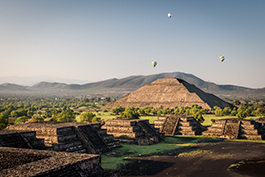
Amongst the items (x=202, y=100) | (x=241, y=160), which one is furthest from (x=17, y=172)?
(x=202, y=100)

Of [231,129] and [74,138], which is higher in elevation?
[74,138]

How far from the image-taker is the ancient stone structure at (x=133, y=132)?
138 ft

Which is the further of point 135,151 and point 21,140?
point 135,151

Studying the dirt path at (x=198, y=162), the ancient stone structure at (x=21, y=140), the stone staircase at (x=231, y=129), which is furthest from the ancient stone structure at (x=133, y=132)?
the ancient stone structure at (x=21, y=140)

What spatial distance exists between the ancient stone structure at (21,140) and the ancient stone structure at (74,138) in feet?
6.43

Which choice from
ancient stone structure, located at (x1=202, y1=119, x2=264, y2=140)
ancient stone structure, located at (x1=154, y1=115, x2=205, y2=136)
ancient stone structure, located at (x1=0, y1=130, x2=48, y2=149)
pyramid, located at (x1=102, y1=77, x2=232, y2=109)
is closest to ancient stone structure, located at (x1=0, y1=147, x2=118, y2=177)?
ancient stone structure, located at (x1=0, y1=130, x2=48, y2=149)

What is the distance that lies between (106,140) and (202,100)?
108806 millimetres

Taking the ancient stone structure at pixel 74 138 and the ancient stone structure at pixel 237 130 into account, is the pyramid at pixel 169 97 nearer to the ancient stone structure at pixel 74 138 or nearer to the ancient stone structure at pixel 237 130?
the ancient stone structure at pixel 237 130

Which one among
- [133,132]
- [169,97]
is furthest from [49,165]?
[169,97]

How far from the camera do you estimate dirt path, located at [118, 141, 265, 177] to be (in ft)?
81.2

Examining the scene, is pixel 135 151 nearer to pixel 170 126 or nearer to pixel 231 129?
pixel 170 126

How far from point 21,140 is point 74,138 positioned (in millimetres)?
7859

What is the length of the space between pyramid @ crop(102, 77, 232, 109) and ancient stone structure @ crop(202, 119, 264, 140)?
7729 centimetres

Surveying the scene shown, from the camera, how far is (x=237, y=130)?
4847cm
